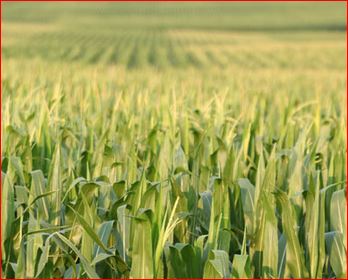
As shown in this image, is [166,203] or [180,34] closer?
[166,203]

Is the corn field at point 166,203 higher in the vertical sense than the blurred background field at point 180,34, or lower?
lower

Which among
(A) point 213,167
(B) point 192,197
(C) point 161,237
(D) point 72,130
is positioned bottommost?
(C) point 161,237

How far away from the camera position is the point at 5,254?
2.03m

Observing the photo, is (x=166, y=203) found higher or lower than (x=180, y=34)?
lower

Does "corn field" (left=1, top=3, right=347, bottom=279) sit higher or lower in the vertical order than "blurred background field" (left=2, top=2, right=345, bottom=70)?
lower

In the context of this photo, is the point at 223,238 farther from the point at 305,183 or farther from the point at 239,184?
the point at 305,183

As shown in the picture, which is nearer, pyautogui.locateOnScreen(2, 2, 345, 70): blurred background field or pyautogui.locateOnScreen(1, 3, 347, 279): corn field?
pyautogui.locateOnScreen(1, 3, 347, 279): corn field

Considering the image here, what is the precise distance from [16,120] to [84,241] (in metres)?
1.60

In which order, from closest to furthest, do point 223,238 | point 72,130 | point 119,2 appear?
point 223,238
point 72,130
point 119,2

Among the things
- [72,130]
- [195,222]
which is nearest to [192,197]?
[195,222]

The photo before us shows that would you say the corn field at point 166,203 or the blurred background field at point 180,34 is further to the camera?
the blurred background field at point 180,34

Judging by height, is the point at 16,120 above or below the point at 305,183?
above

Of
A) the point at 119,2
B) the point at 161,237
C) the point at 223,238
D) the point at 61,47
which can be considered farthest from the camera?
the point at 119,2

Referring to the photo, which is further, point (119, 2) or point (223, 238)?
point (119, 2)
